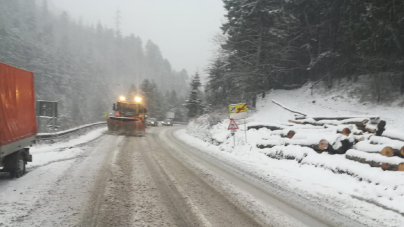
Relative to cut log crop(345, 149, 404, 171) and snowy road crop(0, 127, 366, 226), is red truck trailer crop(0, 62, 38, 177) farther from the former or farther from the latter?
A: cut log crop(345, 149, 404, 171)

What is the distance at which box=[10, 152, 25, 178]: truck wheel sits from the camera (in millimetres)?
6203

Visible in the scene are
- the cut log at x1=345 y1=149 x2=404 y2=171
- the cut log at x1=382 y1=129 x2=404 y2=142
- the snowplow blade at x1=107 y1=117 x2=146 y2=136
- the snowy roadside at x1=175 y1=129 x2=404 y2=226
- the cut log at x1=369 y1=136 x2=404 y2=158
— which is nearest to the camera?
the snowy roadside at x1=175 y1=129 x2=404 y2=226

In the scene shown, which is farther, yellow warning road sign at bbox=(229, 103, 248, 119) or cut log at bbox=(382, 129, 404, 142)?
yellow warning road sign at bbox=(229, 103, 248, 119)

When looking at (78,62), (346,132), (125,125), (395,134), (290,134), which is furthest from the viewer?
(78,62)

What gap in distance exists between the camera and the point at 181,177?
705 centimetres

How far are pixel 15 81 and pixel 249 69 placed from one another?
2320 cm

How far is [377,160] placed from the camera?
7.12m

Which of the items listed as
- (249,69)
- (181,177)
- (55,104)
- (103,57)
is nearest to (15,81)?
(181,177)

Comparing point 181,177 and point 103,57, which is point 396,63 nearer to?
point 181,177

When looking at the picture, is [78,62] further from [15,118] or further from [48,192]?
[48,192]

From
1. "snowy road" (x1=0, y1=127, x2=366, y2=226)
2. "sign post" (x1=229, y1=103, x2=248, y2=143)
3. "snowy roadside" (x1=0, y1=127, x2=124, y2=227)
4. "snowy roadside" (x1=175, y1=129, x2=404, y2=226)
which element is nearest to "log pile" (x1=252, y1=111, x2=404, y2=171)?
"snowy roadside" (x1=175, y1=129, x2=404, y2=226)

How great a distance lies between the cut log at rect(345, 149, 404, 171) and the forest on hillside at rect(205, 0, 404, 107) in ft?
48.4

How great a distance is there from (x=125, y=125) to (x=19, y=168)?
1312cm

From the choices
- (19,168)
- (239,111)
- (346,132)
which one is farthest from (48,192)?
(239,111)
